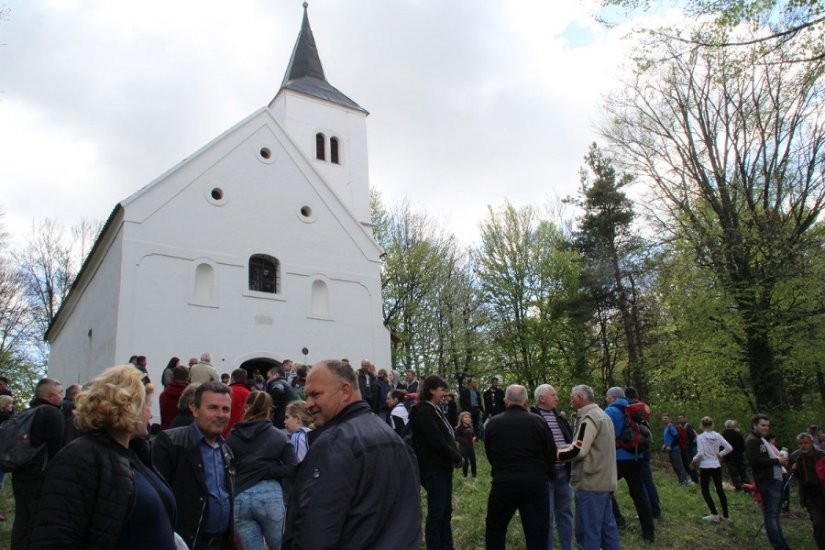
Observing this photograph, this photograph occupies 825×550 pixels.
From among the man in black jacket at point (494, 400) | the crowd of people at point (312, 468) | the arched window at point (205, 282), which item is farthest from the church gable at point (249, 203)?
the crowd of people at point (312, 468)

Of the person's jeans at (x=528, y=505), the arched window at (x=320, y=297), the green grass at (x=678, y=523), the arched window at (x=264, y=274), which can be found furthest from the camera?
the arched window at (x=320, y=297)

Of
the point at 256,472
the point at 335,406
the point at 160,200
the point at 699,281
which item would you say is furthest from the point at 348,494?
the point at 699,281

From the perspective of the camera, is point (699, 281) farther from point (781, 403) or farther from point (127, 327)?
point (127, 327)

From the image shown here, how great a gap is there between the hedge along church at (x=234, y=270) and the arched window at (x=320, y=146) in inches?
247

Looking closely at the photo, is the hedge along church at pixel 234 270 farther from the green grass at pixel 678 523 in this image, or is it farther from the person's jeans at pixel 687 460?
the person's jeans at pixel 687 460

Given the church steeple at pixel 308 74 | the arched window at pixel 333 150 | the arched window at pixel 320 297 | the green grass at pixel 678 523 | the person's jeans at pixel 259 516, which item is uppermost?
the church steeple at pixel 308 74

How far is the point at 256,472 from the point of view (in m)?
4.75

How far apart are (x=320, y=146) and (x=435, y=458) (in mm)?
24711

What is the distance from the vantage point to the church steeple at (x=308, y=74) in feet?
98.9

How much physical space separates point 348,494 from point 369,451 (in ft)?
0.65

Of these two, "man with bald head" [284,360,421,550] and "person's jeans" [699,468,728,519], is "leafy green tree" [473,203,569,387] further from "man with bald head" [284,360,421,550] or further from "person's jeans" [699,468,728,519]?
"man with bald head" [284,360,421,550]

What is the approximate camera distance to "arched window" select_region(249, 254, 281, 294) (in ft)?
68.1

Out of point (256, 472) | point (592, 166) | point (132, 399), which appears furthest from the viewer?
point (592, 166)

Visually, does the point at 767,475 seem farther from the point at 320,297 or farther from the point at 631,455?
the point at 320,297
